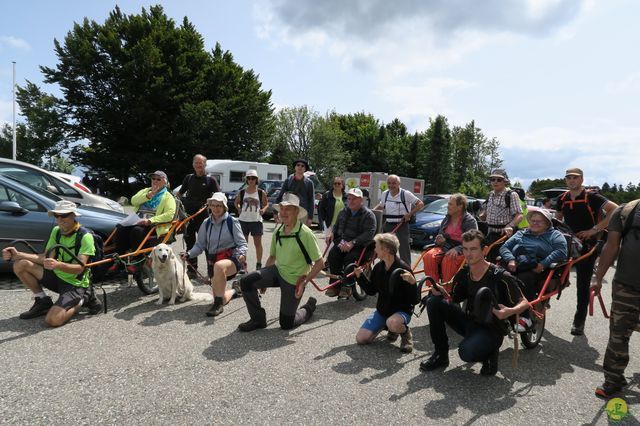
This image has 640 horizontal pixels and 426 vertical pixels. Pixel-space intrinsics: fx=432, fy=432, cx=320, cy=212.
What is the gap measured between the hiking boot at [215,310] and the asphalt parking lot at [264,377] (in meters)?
0.09

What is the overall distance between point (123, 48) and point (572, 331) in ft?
103

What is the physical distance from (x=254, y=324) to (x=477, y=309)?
97.7 inches

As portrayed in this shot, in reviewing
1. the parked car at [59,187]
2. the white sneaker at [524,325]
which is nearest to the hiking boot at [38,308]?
the parked car at [59,187]

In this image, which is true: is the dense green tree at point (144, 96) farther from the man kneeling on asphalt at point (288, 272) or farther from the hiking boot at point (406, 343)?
the hiking boot at point (406, 343)

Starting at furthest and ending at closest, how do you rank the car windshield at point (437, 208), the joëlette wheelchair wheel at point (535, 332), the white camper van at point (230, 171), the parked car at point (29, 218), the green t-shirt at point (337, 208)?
the white camper van at point (230, 171) < the car windshield at point (437, 208) < the green t-shirt at point (337, 208) < the parked car at point (29, 218) < the joëlette wheelchair wheel at point (535, 332)

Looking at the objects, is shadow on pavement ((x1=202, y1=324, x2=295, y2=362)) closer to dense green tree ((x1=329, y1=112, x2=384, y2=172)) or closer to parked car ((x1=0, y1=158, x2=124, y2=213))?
parked car ((x1=0, y1=158, x2=124, y2=213))

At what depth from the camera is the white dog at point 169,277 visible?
5703 mm

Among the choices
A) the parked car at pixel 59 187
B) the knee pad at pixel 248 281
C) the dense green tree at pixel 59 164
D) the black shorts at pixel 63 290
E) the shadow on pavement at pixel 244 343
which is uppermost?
the dense green tree at pixel 59 164

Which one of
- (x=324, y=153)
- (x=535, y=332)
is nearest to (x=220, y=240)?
(x=535, y=332)

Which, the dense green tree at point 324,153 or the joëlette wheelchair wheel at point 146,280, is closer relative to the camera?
the joëlette wheelchair wheel at point 146,280

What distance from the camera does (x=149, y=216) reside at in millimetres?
6430

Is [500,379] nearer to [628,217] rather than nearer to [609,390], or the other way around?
[609,390]

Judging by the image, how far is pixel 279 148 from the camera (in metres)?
44.7

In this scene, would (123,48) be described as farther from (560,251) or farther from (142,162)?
(560,251)
